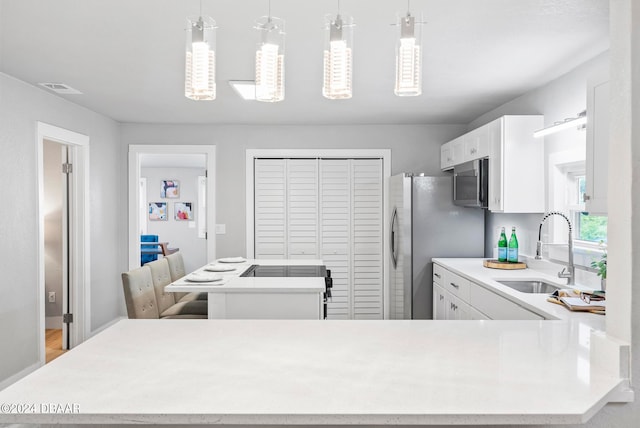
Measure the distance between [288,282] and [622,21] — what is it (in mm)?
2040

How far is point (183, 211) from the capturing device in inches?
345

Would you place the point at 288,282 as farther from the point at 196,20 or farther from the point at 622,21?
the point at 622,21

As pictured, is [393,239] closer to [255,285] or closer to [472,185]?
[472,185]

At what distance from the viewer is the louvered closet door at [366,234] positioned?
16.5 ft

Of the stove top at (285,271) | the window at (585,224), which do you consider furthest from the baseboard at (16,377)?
the window at (585,224)

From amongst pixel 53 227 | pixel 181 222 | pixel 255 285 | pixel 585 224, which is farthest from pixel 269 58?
pixel 181 222

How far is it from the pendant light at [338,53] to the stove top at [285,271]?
1837 mm

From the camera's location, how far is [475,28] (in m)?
2.30

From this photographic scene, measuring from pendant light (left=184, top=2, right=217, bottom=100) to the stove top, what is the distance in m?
1.83

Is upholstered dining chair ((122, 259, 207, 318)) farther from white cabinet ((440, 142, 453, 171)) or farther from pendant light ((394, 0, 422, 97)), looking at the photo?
white cabinet ((440, 142, 453, 171))

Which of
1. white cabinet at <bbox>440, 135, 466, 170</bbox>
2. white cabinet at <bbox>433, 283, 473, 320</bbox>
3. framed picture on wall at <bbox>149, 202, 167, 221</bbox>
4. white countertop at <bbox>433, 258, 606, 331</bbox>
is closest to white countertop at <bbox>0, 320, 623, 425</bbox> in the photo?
white countertop at <bbox>433, 258, 606, 331</bbox>

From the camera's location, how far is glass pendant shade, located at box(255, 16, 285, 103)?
128cm

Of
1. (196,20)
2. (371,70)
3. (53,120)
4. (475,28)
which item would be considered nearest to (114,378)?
(196,20)

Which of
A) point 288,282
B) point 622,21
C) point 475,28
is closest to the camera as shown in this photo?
point 622,21
